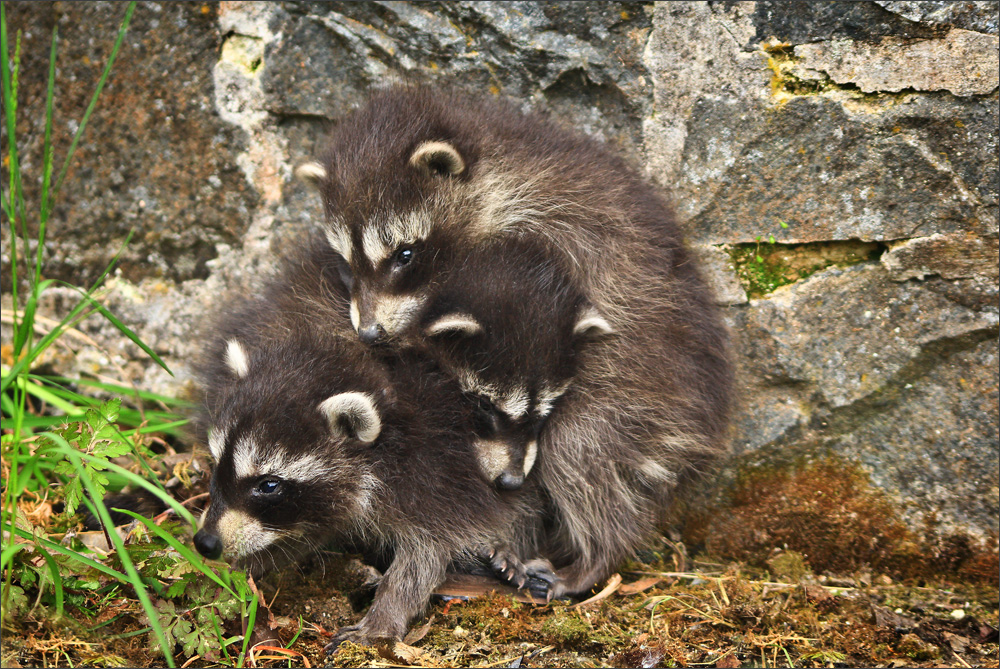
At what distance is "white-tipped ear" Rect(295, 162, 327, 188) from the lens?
393 centimetres

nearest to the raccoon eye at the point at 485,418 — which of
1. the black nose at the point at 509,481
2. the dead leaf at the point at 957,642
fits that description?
the black nose at the point at 509,481

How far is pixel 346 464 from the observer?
3.44m

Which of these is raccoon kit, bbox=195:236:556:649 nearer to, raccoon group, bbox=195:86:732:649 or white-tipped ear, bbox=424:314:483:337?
raccoon group, bbox=195:86:732:649

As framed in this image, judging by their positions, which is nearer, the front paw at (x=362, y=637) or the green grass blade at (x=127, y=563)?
the green grass blade at (x=127, y=563)

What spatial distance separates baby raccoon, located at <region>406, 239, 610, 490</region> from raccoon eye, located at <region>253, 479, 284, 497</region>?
770 mm

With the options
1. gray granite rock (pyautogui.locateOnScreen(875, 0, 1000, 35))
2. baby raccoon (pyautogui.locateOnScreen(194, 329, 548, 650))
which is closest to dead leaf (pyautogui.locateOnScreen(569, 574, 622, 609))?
baby raccoon (pyautogui.locateOnScreen(194, 329, 548, 650))

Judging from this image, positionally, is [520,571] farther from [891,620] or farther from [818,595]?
[891,620]

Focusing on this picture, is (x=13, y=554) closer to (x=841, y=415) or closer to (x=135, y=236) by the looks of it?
(x=135, y=236)

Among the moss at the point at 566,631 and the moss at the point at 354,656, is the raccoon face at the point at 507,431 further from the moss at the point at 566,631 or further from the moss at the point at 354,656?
the moss at the point at 354,656

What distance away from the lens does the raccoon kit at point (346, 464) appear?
3271mm

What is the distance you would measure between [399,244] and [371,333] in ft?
1.38

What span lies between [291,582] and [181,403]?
4.09 ft

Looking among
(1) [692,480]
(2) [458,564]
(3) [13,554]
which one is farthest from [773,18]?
(3) [13,554]

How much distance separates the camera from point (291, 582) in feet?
11.8
